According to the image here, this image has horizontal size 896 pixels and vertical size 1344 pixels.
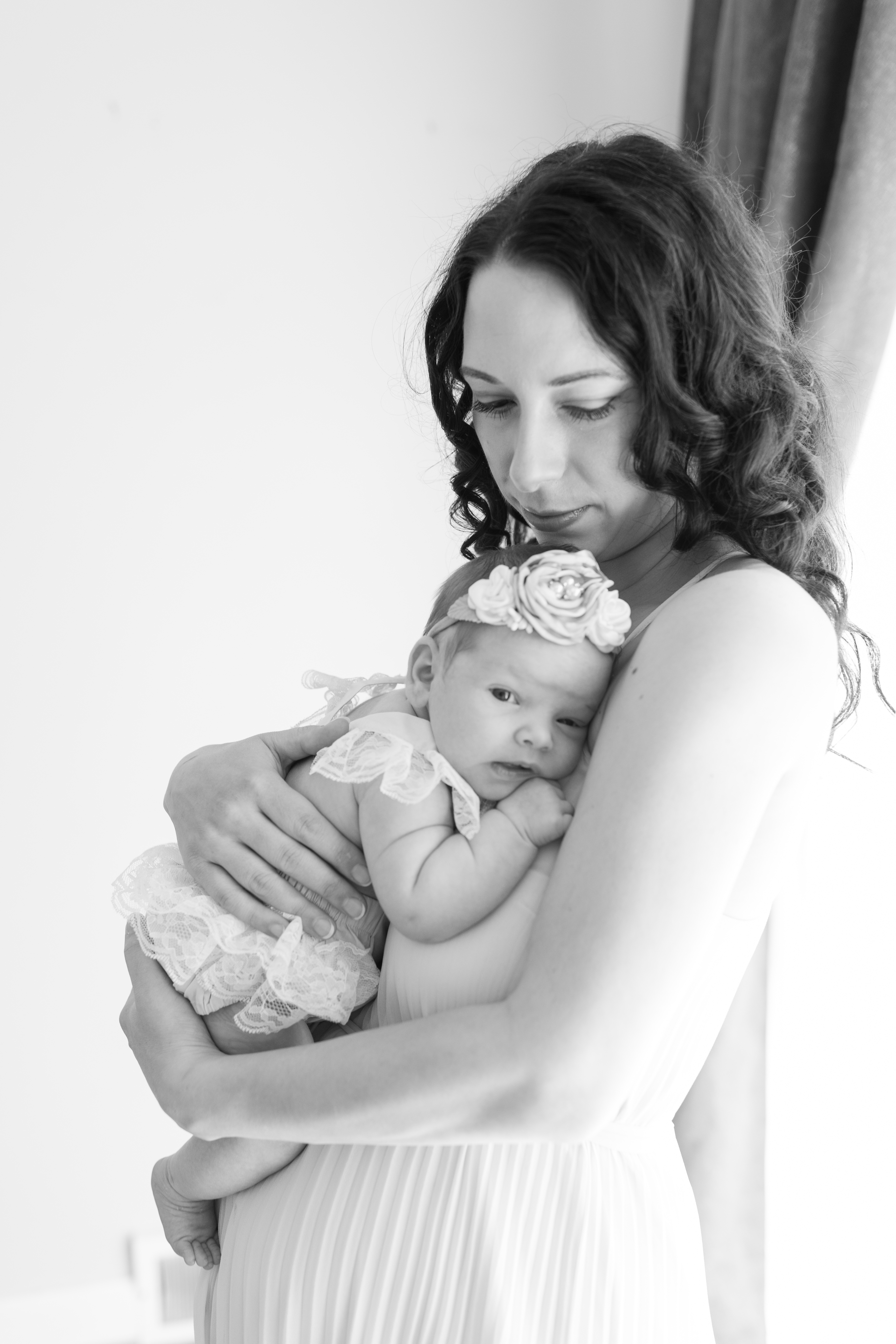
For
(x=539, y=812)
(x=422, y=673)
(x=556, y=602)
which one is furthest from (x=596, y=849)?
(x=422, y=673)

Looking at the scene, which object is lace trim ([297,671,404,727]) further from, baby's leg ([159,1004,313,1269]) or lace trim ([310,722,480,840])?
baby's leg ([159,1004,313,1269])

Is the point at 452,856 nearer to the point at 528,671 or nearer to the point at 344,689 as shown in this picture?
the point at 528,671

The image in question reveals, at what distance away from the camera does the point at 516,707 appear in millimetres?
1154

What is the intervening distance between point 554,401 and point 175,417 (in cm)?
172

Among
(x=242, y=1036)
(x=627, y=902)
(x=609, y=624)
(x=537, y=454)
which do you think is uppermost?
(x=537, y=454)

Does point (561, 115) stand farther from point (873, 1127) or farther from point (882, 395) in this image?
point (873, 1127)

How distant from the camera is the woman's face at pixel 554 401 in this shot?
120 centimetres

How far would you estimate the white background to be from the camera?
2.63 meters

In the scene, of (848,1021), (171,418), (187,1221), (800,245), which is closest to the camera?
(187,1221)

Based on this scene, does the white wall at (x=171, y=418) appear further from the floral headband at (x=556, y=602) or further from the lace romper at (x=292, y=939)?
the floral headband at (x=556, y=602)

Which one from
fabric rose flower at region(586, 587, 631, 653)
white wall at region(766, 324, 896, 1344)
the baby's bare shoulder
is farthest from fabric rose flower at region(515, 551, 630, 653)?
white wall at region(766, 324, 896, 1344)

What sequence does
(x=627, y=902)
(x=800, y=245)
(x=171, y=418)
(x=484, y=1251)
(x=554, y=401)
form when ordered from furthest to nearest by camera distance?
1. (x=171, y=418)
2. (x=800, y=245)
3. (x=554, y=401)
4. (x=484, y=1251)
5. (x=627, y=902)

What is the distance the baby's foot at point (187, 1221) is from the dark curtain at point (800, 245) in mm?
1134

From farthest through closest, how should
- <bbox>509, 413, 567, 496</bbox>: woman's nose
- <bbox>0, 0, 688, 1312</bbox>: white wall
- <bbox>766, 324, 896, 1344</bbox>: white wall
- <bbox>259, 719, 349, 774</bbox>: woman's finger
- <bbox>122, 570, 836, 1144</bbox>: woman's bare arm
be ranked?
<bbox>0, 0, 688, 1312</bbox>: white wall
<bbox>766, 324, 896, 1344</bbox>: white wall
<bbox>259, 719, 349, 774</bbox>: woman's finger
<bbox>509, 413, 567, 496</bbox>: woman's nose
<bbox>122, 570, 836, 1144</bbox>: woman's bare arm
